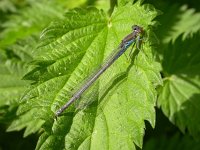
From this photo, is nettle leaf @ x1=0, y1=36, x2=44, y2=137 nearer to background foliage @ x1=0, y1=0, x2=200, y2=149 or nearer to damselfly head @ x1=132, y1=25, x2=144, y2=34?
background foliage @ x1=0, y1=0, x2=200, y2=149

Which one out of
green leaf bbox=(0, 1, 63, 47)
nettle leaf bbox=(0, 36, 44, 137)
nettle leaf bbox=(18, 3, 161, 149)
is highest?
green leaf bbox=(0, 1, 63, 47)

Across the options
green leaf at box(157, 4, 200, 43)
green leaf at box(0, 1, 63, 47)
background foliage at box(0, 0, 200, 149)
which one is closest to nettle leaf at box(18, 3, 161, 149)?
background foliage at box(0, 0, 200, 149)

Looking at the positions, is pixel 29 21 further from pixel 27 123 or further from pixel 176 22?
pixel 176 22

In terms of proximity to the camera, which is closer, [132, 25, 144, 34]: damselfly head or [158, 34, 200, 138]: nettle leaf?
[132, 25, 144, 34]: damselfly head

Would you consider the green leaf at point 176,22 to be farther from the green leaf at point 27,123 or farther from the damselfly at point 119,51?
the green leaf at point 27,123

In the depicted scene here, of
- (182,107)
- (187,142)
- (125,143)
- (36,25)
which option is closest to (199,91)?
(182,107)

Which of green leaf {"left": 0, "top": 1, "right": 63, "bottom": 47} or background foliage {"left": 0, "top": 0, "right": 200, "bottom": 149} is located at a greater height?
green leaf {"left": 0, "top": 1, "right": 63, "bottom": 47}

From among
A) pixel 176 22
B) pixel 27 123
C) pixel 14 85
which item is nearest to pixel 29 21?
pixel 14 85
